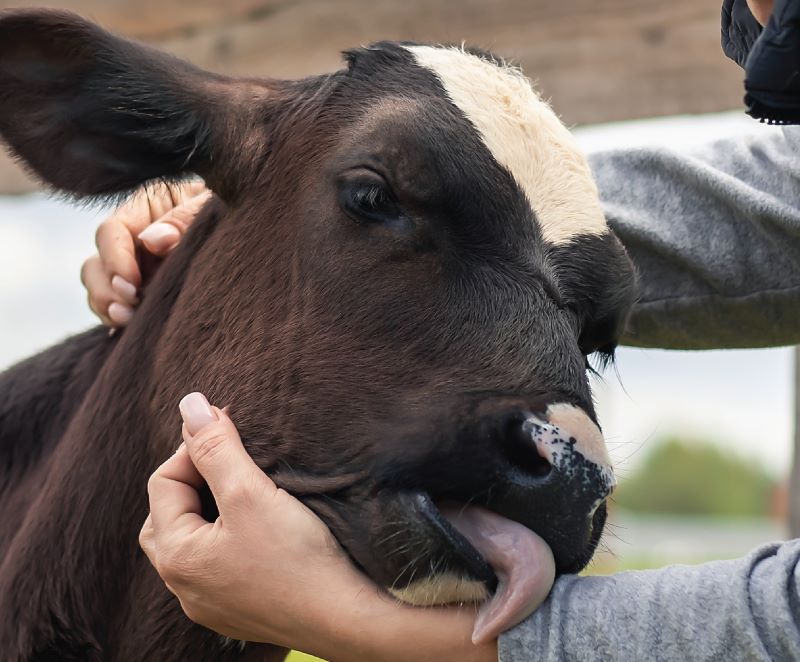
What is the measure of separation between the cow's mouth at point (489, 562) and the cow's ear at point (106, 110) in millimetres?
Answer: 844

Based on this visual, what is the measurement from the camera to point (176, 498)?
2.12 metres

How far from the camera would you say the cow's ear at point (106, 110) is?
96.7 inches

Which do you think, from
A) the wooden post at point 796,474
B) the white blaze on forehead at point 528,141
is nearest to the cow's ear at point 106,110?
the white blaze on forehead at point 528,141

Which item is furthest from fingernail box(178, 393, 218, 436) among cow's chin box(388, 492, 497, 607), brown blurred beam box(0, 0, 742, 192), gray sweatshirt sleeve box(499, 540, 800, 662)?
brown blurred beam box(0, 0, 742, 192)

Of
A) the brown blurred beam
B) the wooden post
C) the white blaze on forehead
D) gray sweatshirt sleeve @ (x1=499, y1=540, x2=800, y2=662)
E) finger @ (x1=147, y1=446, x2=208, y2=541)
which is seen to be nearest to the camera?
gray sweatshirt sleeve @ (x1=499, y1=540, x2=800, y2=662)

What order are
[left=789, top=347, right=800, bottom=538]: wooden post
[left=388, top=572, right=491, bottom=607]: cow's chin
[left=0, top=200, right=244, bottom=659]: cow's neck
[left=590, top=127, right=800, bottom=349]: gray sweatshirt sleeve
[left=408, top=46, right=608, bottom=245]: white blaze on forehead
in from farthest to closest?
[left=789, top=347, right=800, bottom=538]: wooden post < [left=590, top=127, right=800, bottom=349]: gray sweatshirt sleeve < [left=0, top=200, right=244, bottom=659]: cow's neck < [left=408, top=46, right=608, bottom=245]: white blaze on forehead < [left=388, top=572, right=491, bottom=607]: cow's chin

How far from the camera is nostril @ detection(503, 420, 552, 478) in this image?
1.94m

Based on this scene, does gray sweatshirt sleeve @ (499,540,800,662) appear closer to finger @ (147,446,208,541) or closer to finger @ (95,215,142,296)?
finger @ (147,446,208,541)

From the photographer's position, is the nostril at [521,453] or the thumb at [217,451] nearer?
the nostril at [521,453]

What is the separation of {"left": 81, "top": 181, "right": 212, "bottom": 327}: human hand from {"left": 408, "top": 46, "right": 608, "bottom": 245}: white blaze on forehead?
1.99ft

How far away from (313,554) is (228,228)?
72cm

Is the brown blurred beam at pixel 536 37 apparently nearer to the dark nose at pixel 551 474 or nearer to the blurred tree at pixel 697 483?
the dark nose at pixel 551 474

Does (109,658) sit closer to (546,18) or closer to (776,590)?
(776,590)

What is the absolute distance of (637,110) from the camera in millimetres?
4410
